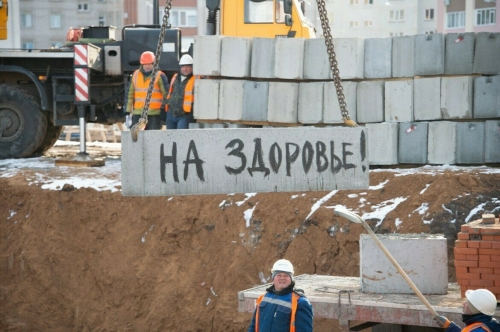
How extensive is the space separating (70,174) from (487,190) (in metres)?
7.18

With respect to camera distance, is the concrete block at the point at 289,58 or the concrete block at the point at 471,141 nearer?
the concrete block at the point at 471,141

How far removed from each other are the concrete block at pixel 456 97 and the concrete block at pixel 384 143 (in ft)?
2.75

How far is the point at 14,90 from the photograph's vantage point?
17594mm

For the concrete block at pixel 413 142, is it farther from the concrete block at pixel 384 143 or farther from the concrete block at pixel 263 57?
the concrete block at pixel 263 57

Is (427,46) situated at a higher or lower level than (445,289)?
higher

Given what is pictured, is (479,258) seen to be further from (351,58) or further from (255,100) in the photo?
(255,100)

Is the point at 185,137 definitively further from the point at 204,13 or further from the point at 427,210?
the point at 204,13

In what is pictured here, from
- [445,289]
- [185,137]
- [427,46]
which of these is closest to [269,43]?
[427,46]

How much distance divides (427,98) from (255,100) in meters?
2.81

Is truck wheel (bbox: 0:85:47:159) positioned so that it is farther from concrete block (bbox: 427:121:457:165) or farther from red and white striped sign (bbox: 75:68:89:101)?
concrete block (bbox: 427:121:457:165)

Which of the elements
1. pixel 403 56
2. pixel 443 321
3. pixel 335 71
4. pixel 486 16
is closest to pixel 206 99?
pixel 403 56

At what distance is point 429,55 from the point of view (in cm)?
1475

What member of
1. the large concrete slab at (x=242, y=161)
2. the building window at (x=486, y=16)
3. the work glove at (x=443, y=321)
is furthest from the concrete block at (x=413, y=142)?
the building window at (x=486, y=16)

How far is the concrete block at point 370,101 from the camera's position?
14930 millimetres
